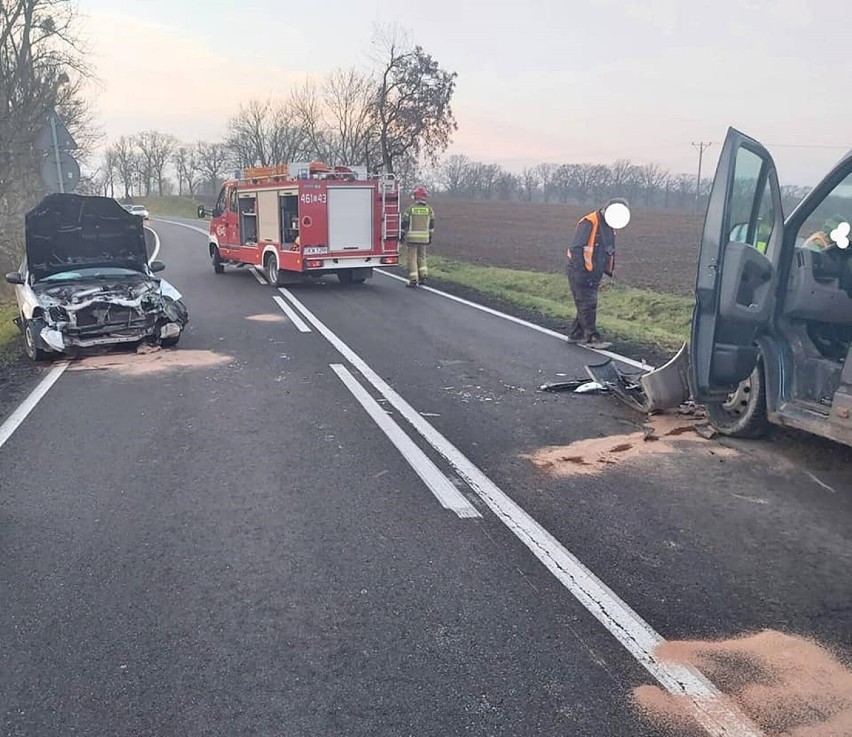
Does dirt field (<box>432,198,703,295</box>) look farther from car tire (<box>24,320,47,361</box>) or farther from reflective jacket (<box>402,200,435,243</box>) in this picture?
car tire (<box>24,320,47,361</box>)

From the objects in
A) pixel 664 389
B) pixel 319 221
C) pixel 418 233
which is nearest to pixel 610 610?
pixel 664 389

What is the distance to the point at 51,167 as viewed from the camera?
43.1ft

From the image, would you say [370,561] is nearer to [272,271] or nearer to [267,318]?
[267,318]

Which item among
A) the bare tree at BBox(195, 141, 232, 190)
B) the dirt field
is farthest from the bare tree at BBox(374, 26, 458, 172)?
the bare tree at BBox(195, 141, 232, 190)

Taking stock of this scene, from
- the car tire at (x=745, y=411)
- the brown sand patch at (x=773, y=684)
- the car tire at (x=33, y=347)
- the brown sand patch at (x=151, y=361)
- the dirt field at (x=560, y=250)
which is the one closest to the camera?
the brown sand patch at (x=773, y=684)

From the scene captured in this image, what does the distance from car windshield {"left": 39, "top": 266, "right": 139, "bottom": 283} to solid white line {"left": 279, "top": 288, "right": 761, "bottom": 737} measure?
6.07m

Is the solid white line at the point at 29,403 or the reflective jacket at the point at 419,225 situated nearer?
the solid white line at the point at 29,403

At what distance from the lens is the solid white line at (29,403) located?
20.6ft

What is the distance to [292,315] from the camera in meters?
12.5

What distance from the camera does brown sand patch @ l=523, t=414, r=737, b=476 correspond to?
5426 mm

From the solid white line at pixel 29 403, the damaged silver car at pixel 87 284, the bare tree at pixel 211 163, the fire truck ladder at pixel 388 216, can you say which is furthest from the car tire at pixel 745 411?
the bare tree at pixel 211 163

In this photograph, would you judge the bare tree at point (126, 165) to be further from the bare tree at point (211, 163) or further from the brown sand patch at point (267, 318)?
the brown sand patch at point (267, 318)

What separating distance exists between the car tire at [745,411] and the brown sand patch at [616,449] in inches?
7.5

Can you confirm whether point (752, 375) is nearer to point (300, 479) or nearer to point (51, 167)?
point (300, 479)
